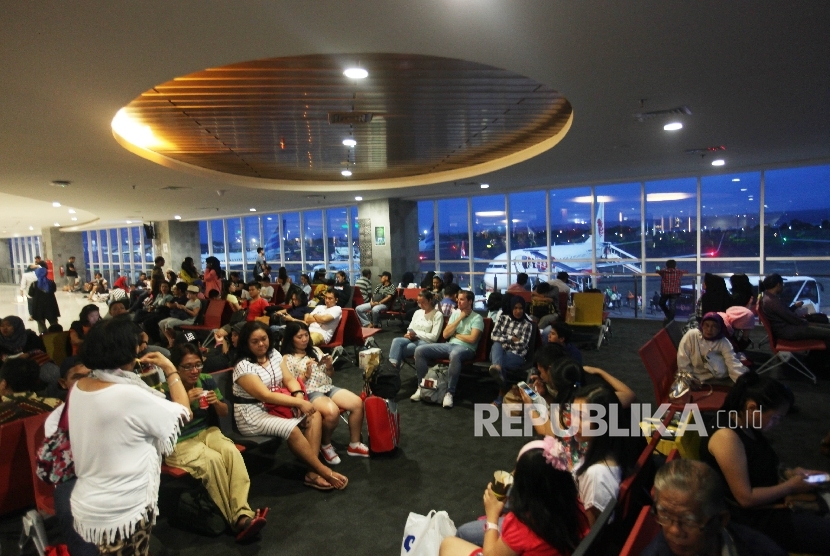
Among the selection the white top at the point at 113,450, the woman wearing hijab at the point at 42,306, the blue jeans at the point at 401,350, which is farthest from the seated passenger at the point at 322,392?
the woman wearing hijab at the point at 42,306

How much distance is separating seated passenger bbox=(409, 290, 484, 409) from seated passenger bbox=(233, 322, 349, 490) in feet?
6.28

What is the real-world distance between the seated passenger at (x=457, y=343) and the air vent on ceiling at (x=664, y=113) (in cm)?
256

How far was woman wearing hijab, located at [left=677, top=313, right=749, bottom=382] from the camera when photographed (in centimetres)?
393

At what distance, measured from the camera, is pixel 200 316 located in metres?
8.31

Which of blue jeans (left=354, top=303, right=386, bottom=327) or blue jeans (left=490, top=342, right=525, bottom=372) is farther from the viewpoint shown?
blue jeans (left=354, top=303, right=386, bottom=327)

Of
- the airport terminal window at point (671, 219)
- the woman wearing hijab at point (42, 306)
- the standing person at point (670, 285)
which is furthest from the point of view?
the airport terminal window at point (671, 219)

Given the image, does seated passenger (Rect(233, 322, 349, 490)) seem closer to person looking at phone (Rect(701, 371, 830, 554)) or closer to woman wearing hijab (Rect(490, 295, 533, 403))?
woman wearing hijab (Rect(490, 295, 533, 403))

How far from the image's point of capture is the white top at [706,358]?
3.92m

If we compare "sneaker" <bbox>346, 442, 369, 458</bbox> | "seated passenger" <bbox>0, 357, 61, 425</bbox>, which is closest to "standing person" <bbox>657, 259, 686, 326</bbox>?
"sneaker" <bbox>346, 442, 369, 458</bbox>

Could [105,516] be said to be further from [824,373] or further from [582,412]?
[824,373]

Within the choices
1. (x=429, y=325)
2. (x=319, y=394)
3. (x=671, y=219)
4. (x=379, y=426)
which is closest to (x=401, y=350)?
(x=429, y=325)

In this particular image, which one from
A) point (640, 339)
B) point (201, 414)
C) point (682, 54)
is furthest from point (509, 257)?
point (201, 414)

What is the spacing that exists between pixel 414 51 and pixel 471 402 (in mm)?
3630

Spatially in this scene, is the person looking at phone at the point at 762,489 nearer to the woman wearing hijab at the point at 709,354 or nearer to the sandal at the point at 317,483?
the woman wearing hijab at the point at 709,354
